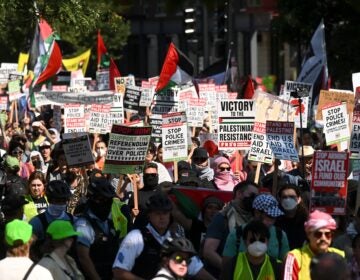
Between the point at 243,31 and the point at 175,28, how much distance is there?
3174mm

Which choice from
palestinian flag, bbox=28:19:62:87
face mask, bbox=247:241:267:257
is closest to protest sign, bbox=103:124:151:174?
face mask, bbox=247:241:267:257

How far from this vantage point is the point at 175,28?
216 feet

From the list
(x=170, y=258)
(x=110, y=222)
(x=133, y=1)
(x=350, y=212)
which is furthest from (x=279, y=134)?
(x=133, y=1)

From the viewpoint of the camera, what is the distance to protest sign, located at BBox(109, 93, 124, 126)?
20.8 m

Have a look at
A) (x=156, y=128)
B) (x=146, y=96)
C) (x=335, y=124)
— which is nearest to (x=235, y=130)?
(x=335, y=124)

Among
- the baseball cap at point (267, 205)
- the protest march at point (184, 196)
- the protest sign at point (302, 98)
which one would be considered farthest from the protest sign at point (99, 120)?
the baseball cap at point (267, 205)

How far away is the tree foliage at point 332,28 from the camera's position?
112 ft

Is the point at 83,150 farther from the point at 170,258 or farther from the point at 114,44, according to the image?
the point at 114,44

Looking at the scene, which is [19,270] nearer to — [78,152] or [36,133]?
[78,152]

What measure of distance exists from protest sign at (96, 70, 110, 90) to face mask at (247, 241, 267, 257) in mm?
21044

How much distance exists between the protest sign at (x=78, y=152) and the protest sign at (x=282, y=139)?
1946 millimetres

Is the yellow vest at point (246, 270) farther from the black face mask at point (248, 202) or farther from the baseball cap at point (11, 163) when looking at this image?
the baseball cap at point (11, 163)

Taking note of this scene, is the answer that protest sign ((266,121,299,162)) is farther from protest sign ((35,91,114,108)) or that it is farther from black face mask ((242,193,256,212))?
protest sign ((35,91,114,108))

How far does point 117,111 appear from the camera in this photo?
70.8 feet
